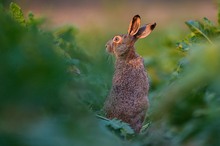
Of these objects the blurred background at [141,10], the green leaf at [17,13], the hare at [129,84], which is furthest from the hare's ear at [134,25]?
the blurred background at [141,10]

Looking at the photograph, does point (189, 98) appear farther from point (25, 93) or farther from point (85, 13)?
point (85, 13)

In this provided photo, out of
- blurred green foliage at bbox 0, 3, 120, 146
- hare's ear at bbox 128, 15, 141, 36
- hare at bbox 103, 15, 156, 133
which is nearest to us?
blurred green foliage at bbox 0, 3, 120, 146

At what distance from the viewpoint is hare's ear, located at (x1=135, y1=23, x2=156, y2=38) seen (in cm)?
584

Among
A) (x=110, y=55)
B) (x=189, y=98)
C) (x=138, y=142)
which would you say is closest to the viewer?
(x=189, y=98)

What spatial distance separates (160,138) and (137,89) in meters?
2.54

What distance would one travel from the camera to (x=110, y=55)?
20.1 feet

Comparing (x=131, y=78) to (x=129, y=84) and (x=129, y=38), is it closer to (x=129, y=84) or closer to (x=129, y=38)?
(x=129, y=84)

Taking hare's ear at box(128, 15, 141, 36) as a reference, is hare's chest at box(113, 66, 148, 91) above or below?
below

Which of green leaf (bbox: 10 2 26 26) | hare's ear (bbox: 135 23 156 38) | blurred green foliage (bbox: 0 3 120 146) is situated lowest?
blurred green foliage (bbox: 0 3 120 146)

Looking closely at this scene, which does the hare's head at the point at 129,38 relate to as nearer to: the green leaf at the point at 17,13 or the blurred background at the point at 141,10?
the green leaf at the point at 17,13

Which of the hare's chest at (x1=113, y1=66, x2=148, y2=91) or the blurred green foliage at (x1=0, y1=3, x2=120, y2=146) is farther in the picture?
the hare's chest at (x1=113, y1=66, x2=148, y2=91)

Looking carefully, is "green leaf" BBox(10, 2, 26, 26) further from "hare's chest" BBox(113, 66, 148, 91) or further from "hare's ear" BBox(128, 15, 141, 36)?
"hare's ear" BBox(128, 15, 141, 36)

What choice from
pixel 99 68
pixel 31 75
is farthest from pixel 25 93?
pixel 99 68

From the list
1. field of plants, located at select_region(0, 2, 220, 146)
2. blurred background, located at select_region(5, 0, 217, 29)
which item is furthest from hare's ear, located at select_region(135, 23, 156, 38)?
blurred background, located at select_region(5, 0, 217, 29)
